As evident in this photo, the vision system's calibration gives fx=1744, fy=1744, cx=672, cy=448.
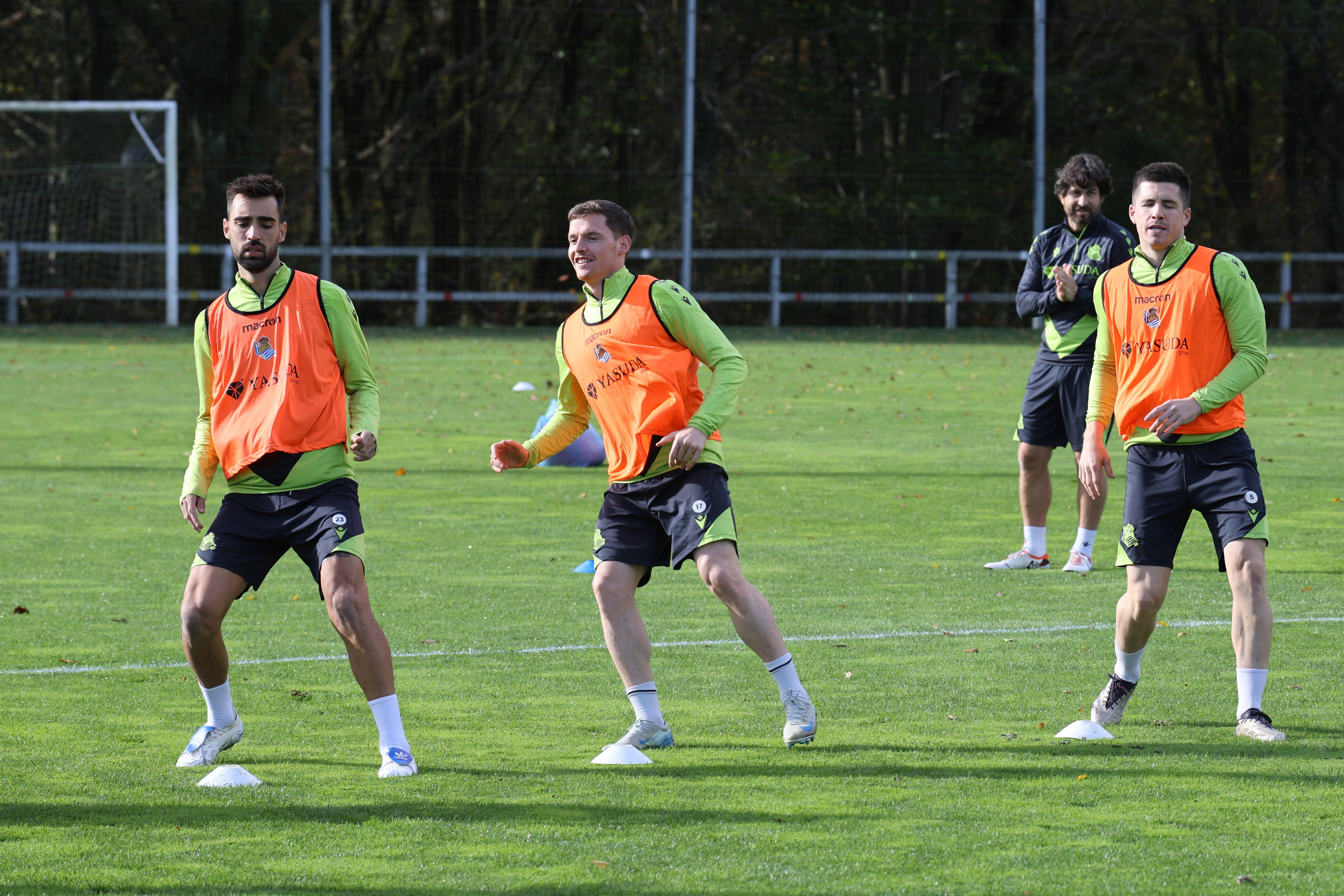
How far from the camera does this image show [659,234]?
3103cm

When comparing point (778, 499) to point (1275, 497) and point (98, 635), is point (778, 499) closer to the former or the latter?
point (1275, 497)

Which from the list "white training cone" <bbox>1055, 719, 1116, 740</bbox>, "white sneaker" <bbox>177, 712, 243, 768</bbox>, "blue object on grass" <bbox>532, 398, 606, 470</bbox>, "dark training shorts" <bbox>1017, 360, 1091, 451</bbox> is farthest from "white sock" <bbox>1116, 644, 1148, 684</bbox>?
"blue object on grass" <bbox>532, 398, 606, 470</bbox>

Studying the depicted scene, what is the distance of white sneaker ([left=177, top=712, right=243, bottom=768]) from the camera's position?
5695mm

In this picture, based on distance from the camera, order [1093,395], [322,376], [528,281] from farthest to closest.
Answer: [528,281] → [1093,395] → [322,376]

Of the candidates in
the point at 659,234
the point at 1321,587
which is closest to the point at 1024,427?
the point at 1321,587

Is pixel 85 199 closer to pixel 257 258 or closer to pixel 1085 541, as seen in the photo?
pixel 1085 541

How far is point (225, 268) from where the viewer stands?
2998 centimetres

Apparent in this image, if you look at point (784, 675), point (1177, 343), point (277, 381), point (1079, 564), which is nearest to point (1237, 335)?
point (1177, 343)

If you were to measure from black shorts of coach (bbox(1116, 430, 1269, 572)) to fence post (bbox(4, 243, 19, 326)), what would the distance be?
87.5 ft

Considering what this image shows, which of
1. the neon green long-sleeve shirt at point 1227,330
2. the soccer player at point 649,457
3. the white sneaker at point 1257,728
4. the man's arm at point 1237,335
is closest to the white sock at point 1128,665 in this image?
the white sneaker at point 1257,728

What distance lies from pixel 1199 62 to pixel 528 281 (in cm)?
1347

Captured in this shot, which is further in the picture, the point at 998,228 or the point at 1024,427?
the point at 998,228

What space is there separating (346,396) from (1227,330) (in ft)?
10.1

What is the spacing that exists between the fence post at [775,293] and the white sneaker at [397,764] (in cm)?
2555
